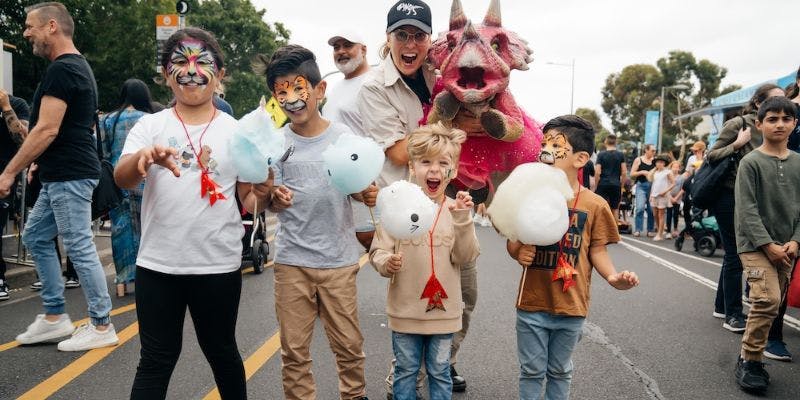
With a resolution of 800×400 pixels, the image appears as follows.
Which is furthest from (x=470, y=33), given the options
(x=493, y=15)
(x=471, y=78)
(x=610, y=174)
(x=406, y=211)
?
(x=610, y=174)

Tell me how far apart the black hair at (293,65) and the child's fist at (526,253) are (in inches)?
49.7

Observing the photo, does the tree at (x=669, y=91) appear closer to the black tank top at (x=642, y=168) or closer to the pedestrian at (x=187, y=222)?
the black tank top at (x=642, y=168)

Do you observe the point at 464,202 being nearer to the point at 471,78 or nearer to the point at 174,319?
the point at 471,78

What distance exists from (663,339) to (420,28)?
3403 millimetres

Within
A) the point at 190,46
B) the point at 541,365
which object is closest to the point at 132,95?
the point at 190,46

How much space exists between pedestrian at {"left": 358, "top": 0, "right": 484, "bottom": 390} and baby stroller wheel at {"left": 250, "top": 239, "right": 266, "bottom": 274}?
4222 millimetres

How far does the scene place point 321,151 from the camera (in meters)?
2.97

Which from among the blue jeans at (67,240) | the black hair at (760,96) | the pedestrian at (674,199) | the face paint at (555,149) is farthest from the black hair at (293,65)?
the pedestrian at (674,199)

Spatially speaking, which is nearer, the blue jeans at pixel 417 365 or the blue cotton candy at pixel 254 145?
the blue cotton candy at pixel 254 145

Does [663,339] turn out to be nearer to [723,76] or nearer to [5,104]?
[5,104]

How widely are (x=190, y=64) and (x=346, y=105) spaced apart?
1296 millimetres

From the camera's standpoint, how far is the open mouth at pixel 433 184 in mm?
2859

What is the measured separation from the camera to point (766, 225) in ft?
12.9

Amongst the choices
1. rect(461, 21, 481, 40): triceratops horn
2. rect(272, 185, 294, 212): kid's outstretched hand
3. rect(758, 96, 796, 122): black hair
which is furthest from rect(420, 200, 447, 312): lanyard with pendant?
rect(758, 96, 796, 122): black hair
